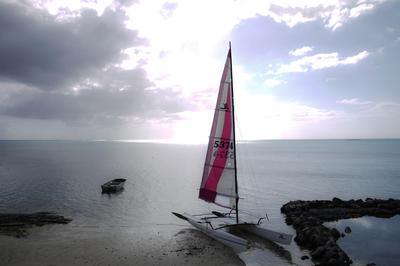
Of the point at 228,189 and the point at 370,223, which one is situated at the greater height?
the point at 228,189

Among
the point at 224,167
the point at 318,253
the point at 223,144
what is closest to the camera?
the point at 318,253

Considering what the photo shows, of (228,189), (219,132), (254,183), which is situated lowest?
(254,183)

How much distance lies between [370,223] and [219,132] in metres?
23.0

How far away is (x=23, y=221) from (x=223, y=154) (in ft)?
77.5

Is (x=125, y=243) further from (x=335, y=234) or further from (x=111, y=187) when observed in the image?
(x=111, y=187)

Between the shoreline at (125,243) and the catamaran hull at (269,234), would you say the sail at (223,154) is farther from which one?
the shoreline at (125,243)

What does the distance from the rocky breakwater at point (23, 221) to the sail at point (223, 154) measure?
1818cm

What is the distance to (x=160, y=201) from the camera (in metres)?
45.5

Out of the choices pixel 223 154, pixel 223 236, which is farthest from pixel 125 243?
pixel 223 154

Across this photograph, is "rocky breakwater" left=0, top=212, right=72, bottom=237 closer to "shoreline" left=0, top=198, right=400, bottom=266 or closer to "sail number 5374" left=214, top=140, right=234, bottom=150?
"shoreline" left=0, top=198, right=400, bottom=266

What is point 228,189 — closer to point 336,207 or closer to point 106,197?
point 336,207

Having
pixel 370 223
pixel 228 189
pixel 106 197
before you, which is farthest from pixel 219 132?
pixel 106 197

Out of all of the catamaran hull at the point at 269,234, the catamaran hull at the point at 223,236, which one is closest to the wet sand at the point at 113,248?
the catamaran hull at the point at 223,236

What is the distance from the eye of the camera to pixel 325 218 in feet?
116
